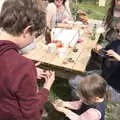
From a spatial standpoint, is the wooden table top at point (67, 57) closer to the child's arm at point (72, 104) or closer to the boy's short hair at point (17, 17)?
the child's arm at point (72, 104)

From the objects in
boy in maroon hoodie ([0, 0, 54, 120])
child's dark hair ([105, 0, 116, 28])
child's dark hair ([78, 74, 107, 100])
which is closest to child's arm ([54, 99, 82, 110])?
child's dark hair ([78, 74, 107, 100])

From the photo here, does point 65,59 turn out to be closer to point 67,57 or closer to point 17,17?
point 67,57

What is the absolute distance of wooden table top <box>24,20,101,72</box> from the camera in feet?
12.8

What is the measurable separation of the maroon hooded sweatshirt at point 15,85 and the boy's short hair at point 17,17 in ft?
0.41

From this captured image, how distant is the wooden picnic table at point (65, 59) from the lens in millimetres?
3908

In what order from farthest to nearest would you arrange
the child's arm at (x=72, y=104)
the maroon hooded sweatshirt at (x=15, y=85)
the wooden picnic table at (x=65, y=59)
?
1. the wooden picnic table at (x=65, y=59)
2. the child's arm at (x=72, y=104)
3. the maroon hooded sweatshirt at (x=15, y=85)

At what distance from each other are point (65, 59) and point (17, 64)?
6.66 ft

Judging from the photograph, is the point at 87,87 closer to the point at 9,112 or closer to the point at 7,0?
the point at 9,112

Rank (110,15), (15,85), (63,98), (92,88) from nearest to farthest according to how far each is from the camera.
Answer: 1. (15,85)
2. (92,88)
3. (63,98)
4. (110,15)

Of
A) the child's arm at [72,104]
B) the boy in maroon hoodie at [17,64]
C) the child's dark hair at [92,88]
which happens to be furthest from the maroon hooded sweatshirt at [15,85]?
the child's arm at [72,104]

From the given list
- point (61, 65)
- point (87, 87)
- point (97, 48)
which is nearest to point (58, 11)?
point (97, 48)

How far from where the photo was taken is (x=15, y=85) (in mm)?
2066

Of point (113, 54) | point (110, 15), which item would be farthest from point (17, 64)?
point (110, 15)

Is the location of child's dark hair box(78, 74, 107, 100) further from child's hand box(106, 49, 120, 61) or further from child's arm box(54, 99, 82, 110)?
child's hand box(106, 49, 120, 61)
